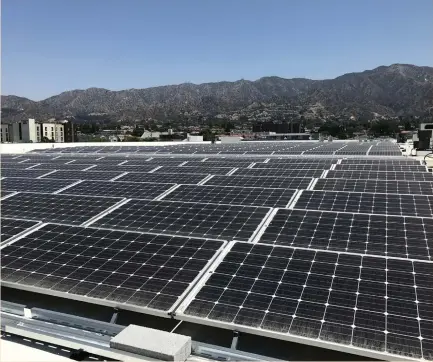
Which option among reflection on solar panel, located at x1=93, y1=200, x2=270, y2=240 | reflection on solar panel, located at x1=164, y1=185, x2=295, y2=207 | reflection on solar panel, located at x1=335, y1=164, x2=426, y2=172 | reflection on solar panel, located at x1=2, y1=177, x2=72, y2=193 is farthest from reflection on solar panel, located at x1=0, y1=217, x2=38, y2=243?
reflection on solar panel, located at x1=335, y1=164, x2=426, y2=172

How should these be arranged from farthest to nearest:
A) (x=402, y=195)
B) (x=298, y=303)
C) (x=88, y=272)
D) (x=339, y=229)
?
1. (x=402, y=195)
2. (x=339, y=229)
3. (x=88, y=272)
4. (x=298, y=303)

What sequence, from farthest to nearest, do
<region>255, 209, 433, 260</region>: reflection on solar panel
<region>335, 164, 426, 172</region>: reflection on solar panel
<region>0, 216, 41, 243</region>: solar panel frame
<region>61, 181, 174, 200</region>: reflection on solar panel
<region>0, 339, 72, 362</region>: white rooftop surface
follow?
1. <region>335, 164, 426, 172</region>: reflection on solar panel
2. <region>61, 181, 174, 200</region>: reflection on solar panel
3. <region>0, 216, 41, 243</region>: solar panel frame
4. <region>255, 209, 433, 260</region>: reflection on solar panel
5. <region>0, 339, 72, 362</region>: white rooftop surface

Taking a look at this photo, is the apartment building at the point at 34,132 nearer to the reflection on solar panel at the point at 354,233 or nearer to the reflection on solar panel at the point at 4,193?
the reflection on solar panel at the point at 4,193

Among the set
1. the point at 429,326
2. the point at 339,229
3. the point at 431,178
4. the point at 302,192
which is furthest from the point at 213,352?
the point at 431,178

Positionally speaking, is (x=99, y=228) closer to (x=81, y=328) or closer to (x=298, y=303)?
(x=81, y=328)

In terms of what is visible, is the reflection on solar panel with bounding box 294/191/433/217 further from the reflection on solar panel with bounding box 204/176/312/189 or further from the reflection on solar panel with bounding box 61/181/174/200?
the reflection on solar panel with bounding box 61/181/174/200

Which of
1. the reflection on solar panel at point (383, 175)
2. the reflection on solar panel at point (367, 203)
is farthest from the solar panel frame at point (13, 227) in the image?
the reflection on solar panel at point (383, 175)
